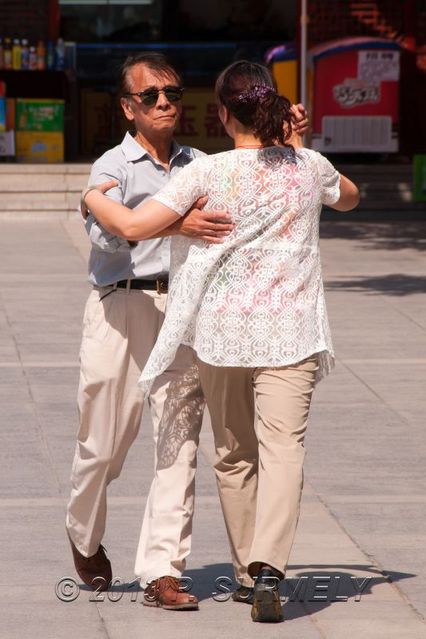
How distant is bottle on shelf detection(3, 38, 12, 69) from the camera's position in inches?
835

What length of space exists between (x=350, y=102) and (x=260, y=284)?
16272 mm

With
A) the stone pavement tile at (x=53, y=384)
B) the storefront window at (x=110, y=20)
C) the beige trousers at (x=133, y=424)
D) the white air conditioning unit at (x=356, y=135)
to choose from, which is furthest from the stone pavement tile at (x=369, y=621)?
the storefront window at (x=110, y=20)

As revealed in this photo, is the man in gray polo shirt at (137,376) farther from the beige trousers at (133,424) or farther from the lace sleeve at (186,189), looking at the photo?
the lace sleeve at (186,189)

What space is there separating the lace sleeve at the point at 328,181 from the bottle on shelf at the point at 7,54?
54.4ft

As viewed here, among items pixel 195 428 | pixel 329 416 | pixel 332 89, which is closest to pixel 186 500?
pixel 195 428

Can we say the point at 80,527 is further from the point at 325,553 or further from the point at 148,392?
the point at 325,553

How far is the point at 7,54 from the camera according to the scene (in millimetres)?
21250

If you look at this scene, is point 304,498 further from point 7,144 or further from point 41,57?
point 41,57

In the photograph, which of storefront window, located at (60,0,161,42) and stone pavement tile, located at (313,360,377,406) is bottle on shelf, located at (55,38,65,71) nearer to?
storefront window, located at (60,0,161,42)

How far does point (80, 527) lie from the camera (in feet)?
17.7

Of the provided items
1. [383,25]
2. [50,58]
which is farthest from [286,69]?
[50,58]

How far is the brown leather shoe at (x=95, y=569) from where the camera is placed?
5.45 metres

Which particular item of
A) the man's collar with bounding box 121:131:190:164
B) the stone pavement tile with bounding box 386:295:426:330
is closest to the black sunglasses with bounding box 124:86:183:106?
the man's collar with bounding box 121:131:190:164

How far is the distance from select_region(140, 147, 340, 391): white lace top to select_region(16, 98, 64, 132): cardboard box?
631 inches
